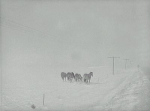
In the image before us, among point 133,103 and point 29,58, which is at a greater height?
point 29,58

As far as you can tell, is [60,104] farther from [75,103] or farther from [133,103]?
[133,103]

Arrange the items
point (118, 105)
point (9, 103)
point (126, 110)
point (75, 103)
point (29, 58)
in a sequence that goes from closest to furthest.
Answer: point (126, 110)
point (118, 105)
point (9, 103)
point (75, 103)
point (29, 58)

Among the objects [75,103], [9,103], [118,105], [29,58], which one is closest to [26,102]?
[9,103]

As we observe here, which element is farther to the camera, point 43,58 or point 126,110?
point 43,58

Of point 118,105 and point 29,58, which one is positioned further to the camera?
point 29,58

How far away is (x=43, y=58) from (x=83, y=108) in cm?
13350

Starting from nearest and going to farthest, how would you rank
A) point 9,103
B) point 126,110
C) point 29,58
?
point 126,110, point 9,103, point 29,58

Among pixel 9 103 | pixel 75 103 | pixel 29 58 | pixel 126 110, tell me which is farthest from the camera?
pixel 29 58

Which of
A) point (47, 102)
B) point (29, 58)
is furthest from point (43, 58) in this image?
point (47, 102)

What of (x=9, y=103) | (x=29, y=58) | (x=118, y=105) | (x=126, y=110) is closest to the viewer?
(x=126, y=110)

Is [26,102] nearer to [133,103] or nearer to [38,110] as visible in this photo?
[38,110]

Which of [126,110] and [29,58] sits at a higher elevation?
[29,58]

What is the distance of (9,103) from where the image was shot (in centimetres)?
1510

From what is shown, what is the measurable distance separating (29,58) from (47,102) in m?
124
